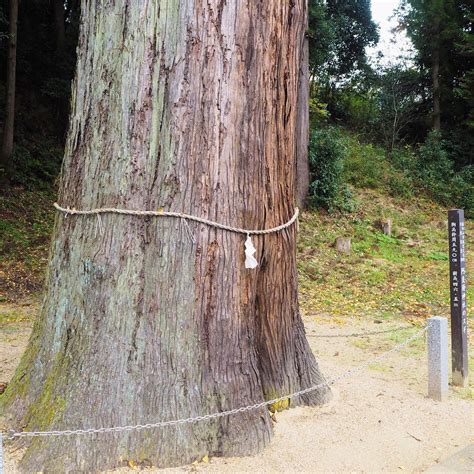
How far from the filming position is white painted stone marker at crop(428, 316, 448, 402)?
4.29m

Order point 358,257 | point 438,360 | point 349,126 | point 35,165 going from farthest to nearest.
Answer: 1. point 349,126
2. point 35,165
3. point 358,257
4. point 438,360

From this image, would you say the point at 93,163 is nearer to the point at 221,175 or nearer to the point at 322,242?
the point at 221,175

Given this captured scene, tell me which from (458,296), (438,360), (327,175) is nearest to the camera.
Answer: (438,360)

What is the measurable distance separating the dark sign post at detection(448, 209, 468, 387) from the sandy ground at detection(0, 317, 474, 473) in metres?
0.22

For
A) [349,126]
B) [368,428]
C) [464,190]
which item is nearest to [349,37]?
[349,126]

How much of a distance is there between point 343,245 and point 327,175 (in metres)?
3.55

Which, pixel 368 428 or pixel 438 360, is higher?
pixel 438 360

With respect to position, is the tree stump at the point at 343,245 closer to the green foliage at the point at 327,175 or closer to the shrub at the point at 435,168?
the green foliage at the point at 327,175

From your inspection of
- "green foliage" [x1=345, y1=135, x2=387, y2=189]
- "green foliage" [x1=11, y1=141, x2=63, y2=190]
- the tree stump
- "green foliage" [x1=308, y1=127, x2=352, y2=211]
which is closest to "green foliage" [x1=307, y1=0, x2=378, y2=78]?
"green foliage" [x1=345, y1=135, x2=387, y2=189]

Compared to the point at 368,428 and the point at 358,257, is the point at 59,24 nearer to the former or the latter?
the point at 358,257

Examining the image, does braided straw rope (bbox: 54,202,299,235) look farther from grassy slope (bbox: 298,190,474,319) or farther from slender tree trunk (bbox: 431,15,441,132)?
slender tree trunk (bbox: 431,15,441,132)

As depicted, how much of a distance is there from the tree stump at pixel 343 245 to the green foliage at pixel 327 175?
8.90 ft

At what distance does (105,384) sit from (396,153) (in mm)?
19316

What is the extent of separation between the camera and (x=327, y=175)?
15.3 meters
